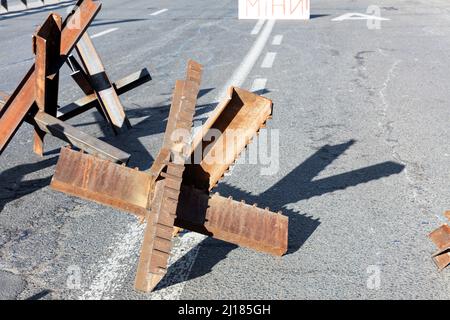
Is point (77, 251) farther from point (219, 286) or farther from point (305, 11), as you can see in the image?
point (305, 11)

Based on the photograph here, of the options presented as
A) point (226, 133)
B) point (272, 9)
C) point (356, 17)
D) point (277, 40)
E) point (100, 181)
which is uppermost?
point (226, 133)

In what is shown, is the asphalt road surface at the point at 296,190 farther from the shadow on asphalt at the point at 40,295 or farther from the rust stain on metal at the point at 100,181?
the rust stain on metal at the point at 100,181

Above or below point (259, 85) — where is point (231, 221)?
above

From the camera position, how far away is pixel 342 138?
5.60 meters

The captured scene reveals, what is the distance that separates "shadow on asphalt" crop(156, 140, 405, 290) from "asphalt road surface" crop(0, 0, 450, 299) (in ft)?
0.04

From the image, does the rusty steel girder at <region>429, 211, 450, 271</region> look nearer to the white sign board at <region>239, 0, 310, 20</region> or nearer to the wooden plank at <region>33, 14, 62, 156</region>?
the wooden plank at <region>33, 14, 62, 156</region>

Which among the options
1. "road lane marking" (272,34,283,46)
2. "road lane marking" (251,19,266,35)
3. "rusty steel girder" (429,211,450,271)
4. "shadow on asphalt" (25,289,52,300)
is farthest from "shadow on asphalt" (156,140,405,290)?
"road lane marking" (251,19,266,35)

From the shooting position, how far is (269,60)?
9.57m

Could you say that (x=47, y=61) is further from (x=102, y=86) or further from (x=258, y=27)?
(x=258, y=27)

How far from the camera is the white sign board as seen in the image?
15.3m

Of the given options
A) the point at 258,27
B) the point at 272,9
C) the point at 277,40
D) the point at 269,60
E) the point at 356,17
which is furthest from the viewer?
the point at 272,9

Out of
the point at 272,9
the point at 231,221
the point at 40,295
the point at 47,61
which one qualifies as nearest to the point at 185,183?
the point at 231,221

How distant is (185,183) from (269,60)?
6764 millimetres
